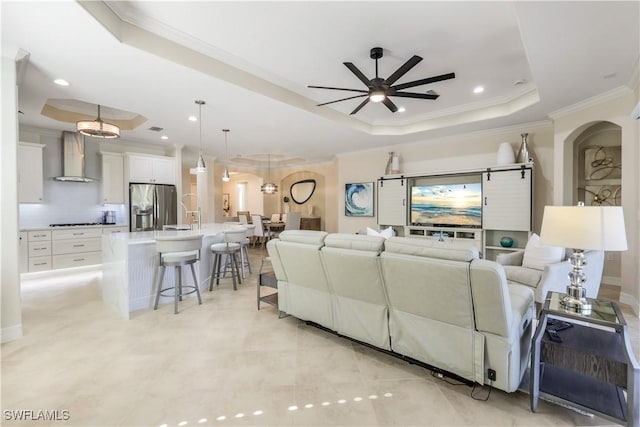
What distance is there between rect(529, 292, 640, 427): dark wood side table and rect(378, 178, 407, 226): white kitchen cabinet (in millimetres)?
4436

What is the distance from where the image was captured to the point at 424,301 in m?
1.97

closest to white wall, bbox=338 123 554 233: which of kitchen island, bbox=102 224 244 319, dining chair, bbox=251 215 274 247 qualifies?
dining chair, bbox=251 215 274 247

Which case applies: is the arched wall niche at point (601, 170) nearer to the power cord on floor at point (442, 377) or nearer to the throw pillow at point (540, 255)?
the throw pillow at point (540, 255)

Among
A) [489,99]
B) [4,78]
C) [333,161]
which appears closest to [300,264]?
[4,78]

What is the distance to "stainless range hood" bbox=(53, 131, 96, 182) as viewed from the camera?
5391 millimetres

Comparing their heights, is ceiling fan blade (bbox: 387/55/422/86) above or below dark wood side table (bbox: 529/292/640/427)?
above

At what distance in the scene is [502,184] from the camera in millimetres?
5070

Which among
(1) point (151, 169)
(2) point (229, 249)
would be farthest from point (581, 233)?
(1) point (151, 169)

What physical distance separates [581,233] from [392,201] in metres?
4.69

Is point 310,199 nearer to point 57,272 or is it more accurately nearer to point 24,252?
point 57,272

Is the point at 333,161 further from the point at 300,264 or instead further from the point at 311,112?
the point at 300,264

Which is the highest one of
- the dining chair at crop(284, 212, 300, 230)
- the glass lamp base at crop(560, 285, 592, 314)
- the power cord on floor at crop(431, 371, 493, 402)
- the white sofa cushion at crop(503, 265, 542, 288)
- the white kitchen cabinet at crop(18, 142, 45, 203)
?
the white kitchen cabinet at crop(18, 142, 45, 203)

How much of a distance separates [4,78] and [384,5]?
3.50m

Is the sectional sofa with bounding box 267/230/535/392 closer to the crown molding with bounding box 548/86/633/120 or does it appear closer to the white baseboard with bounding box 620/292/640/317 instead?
the white baseboard with bounding box 620/292/640/317
